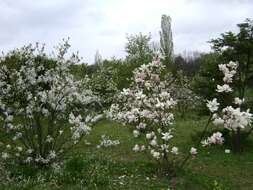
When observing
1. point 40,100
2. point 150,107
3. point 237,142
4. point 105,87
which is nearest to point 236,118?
point 150,107

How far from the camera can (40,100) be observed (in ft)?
34.6

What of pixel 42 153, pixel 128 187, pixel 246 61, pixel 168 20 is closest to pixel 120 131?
pixel 246 61

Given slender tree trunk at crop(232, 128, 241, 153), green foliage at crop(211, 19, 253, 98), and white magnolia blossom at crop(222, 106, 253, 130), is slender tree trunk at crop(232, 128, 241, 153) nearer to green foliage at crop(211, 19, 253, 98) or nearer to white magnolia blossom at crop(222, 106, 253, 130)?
green foliage at crop(211, 19, 253, 98)

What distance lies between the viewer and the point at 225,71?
8.84 metres

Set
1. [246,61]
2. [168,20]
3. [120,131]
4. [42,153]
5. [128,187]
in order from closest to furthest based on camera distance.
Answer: [128,187], [42,153], [246,61], [120,131], [168,20]

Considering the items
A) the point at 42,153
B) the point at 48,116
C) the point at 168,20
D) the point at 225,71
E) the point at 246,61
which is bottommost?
the point at 42,153

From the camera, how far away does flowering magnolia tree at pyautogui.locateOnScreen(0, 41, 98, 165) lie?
10.5 metres

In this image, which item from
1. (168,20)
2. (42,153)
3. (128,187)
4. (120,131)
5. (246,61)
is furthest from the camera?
(168,20)

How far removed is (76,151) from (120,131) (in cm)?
480

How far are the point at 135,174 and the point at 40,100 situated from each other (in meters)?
2.83

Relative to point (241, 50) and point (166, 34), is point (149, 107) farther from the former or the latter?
point (166, 34)

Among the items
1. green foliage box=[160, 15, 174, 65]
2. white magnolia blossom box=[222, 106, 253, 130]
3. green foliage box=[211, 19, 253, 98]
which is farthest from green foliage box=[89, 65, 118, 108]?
green foliage box=[160, 15, 174, 65]

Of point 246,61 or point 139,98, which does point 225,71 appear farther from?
point 246,61

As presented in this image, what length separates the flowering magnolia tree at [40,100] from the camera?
10508 mm
